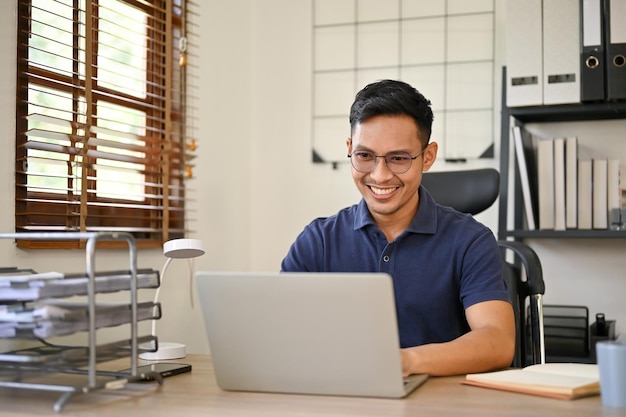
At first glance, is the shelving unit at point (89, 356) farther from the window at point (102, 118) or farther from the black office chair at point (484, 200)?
the black office chair at point (484, 200)

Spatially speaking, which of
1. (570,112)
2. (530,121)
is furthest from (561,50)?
(530,121)

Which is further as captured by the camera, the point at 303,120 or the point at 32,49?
the point at 303,120

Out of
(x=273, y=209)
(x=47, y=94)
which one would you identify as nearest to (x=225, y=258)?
(x=273, y=209)

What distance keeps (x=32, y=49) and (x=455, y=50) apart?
169 centimetres

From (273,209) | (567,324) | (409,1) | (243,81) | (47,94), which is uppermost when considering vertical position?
(409,1)

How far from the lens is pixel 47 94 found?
2.21 meters

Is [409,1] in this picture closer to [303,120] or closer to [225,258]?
[303,120]

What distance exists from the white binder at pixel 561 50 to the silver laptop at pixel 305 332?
70.0 inches

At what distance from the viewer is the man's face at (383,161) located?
1.79 meters

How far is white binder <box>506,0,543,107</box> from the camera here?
110 inches

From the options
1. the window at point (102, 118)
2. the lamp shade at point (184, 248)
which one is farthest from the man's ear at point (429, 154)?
the window at point (102, 118)

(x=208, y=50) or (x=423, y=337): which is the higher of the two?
(x=208, y=50)

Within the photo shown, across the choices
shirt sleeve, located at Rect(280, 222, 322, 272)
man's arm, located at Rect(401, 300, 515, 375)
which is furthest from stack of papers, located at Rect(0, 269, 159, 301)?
shirt sleeve, located at Rect(280, 222, 322, 272)

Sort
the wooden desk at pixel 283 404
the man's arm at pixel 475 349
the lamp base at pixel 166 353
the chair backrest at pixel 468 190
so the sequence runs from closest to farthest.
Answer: the wooden desk at pixel 283 404
the man's arm at pixel 475 349
the lamp base at pixel 166 353
the chair backrest at pixel 468 190
